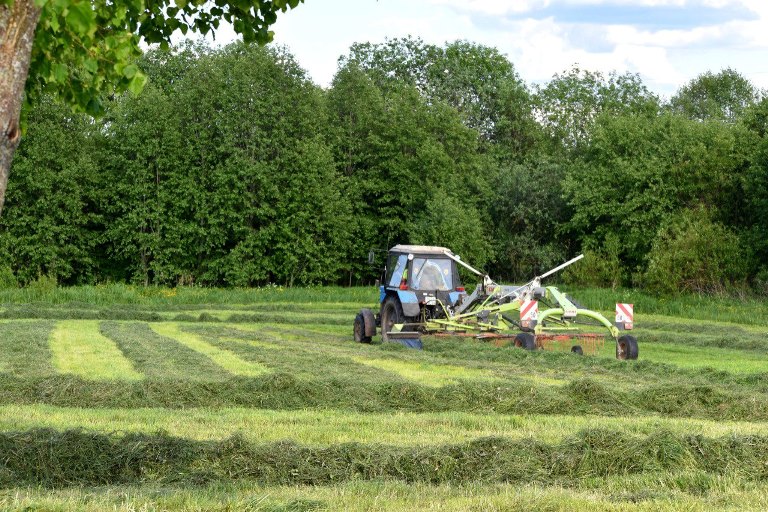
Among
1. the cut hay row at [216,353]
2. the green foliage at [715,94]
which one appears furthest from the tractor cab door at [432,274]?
the green foliage at [715,94]

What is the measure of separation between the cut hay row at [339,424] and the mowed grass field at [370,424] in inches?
1.6

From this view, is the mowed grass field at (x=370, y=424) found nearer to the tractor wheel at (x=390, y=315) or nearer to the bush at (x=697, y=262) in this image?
the tractor wheel at (x=390, y=315)

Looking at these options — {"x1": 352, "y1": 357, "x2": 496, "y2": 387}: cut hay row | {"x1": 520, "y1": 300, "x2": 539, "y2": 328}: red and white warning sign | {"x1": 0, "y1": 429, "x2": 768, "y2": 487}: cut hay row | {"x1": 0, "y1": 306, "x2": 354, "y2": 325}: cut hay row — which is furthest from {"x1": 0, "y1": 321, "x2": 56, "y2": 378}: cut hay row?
{"x1": 520, "y1": 300, "x2": 539, "y2": 328}: red and white warning sign

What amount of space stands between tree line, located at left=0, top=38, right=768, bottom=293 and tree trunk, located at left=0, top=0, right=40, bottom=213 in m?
34.1

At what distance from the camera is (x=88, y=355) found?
750 inches

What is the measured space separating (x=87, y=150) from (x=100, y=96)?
39.9 metres

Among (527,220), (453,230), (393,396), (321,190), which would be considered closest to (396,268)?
(393,396)

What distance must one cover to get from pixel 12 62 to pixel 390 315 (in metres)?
17.7

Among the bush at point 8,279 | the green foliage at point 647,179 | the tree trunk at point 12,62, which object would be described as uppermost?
the green foliage at point 647,179

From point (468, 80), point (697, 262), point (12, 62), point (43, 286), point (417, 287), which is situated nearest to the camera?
point (12, 62)

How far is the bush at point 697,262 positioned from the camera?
120 feet

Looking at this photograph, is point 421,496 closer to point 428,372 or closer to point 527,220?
point 428,372

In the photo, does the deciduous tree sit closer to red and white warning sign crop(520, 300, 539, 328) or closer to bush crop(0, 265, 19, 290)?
red and white warning sign crop(520, 300, 539, 328)

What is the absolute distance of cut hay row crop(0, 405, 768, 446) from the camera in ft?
34.1
